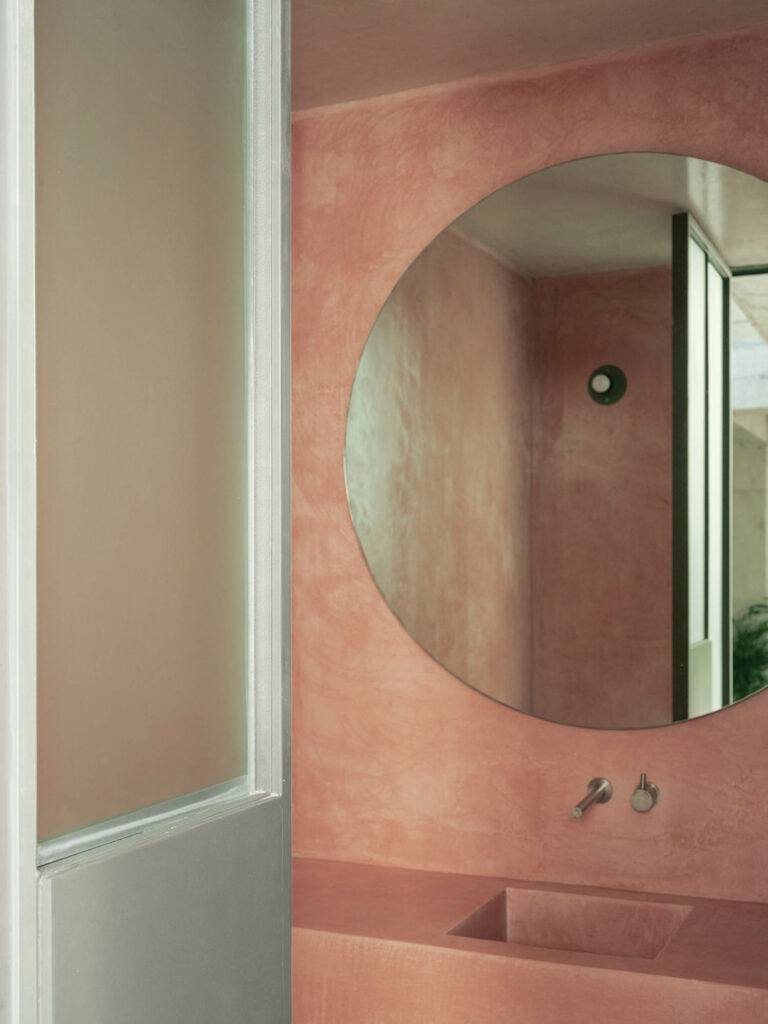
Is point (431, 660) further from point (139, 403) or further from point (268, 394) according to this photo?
point (139, 403)

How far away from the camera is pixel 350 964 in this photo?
1893mm

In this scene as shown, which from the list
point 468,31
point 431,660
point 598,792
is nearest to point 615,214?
point 468,31

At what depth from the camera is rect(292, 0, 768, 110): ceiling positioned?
80.2 inches

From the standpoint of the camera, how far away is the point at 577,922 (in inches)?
83.4

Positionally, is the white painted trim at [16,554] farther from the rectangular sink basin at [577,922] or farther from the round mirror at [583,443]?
the round mirror at [583,443]

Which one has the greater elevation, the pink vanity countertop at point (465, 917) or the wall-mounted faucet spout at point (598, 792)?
the wall-mounted faucet spout at point (598, 792)

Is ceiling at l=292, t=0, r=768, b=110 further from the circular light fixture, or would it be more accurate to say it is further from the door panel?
the door panel

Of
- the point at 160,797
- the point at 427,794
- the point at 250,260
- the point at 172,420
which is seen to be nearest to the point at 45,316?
the point at 172,420

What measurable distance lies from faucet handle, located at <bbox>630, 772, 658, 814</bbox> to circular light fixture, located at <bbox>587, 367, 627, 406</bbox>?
749mm

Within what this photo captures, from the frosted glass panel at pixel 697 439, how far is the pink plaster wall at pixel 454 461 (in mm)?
332

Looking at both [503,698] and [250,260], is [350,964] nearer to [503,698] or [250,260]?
[503,698]

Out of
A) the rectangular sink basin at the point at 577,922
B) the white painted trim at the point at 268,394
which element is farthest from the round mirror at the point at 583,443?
the white painted trim at the point at 268,394

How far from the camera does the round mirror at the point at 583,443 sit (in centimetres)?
210

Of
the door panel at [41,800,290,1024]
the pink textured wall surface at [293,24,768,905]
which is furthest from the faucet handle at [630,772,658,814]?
the door panel at [41,800,290,1024]
